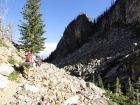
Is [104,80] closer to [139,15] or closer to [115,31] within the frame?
[115,31]

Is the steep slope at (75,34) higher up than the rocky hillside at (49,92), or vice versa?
the steep slope at (75,34)

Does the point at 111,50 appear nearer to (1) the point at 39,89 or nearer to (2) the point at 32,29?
(2) the point at 32,29

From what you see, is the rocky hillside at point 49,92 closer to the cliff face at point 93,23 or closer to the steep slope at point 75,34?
the cliff face at point 93,23

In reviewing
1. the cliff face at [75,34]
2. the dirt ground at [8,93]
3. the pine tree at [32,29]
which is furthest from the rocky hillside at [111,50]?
the dirt ground at [8,93]

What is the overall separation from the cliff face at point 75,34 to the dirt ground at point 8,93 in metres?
124

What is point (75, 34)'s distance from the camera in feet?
509

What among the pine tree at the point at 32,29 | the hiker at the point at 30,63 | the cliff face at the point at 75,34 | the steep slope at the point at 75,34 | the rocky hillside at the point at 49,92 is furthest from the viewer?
the cliff face at the point at 75,34

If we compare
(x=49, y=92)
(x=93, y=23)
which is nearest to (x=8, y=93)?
(x=49, y=92)

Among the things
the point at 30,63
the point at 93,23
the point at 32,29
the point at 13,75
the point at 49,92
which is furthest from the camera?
the point at 93,23

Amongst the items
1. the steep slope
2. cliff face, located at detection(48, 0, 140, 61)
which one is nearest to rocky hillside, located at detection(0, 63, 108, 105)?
cliff face, located at detection(48, 0, 140, 61)

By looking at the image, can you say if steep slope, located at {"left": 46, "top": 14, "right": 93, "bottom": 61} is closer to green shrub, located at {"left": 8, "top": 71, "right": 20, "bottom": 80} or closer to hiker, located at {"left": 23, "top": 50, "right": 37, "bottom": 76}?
hiker, located at {"left": 23, "top": 50, "right": 37, "bottom": 76}

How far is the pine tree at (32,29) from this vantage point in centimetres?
5319

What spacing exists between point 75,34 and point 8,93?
442 feet

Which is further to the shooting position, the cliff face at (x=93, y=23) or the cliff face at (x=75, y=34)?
the cliff face at (x=75, y=34)
